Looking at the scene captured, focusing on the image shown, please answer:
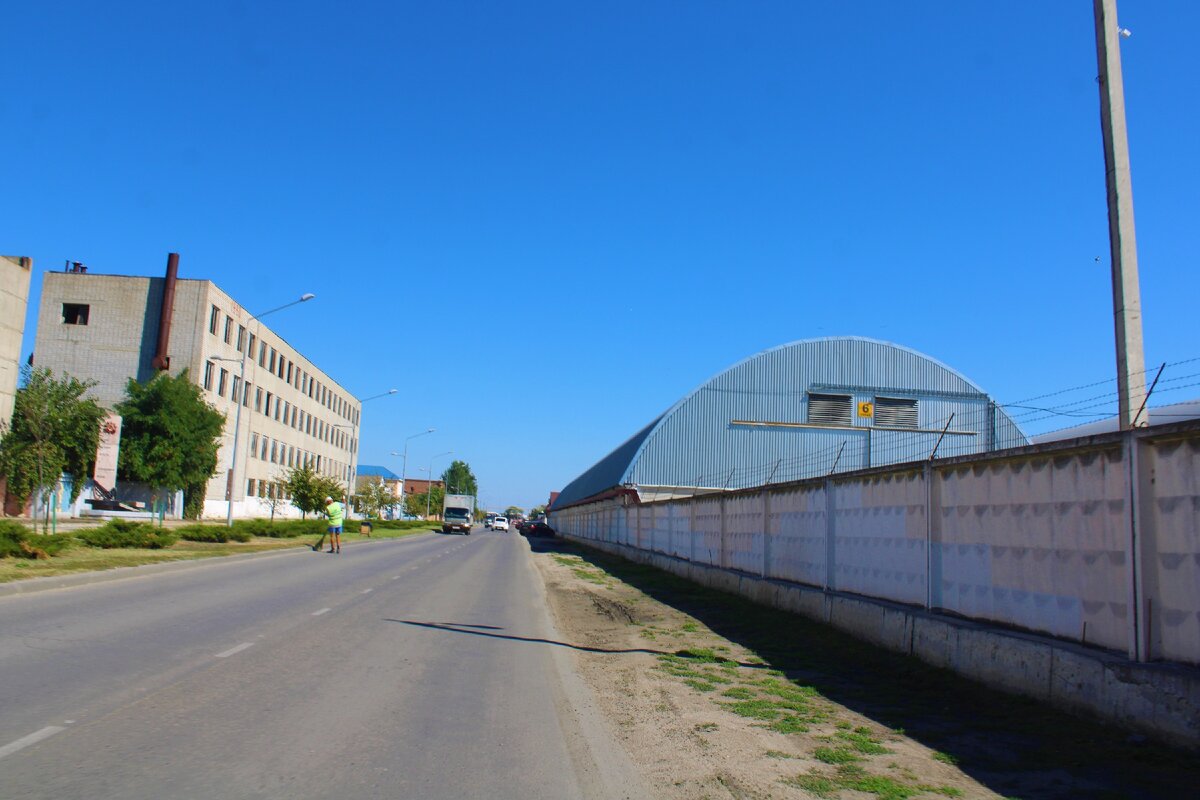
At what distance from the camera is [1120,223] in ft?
26.6

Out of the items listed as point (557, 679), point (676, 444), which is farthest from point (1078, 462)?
point (676, 444)

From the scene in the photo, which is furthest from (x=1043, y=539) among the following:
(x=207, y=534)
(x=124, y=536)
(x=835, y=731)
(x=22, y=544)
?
(x=207, y=534)

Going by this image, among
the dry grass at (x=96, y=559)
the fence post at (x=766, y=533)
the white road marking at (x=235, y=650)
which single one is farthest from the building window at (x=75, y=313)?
the white road marking at (x=235, y=650)

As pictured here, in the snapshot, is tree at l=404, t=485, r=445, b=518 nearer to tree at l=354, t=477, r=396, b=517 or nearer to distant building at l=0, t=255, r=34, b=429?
tree at l=354, t=477, r=396, b=517

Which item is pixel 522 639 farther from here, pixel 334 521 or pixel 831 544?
pixel 334 521

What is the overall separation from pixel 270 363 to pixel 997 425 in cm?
5014

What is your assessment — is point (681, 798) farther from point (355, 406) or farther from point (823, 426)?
point (355, 406)

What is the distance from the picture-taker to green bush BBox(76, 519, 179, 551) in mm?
24750

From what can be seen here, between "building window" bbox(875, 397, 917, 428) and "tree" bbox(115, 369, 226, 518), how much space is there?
37.0m

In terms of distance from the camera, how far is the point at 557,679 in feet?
31.6

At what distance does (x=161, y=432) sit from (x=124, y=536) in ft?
88.9

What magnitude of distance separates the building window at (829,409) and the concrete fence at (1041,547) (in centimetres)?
3014

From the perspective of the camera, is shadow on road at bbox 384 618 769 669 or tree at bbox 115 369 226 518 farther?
tree at bbox 115 369 226 518

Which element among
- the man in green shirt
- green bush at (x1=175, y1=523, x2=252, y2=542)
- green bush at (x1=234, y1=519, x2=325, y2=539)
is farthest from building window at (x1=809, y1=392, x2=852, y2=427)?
green bush at (x1=175, y1=523, x2=252, y2=542)
